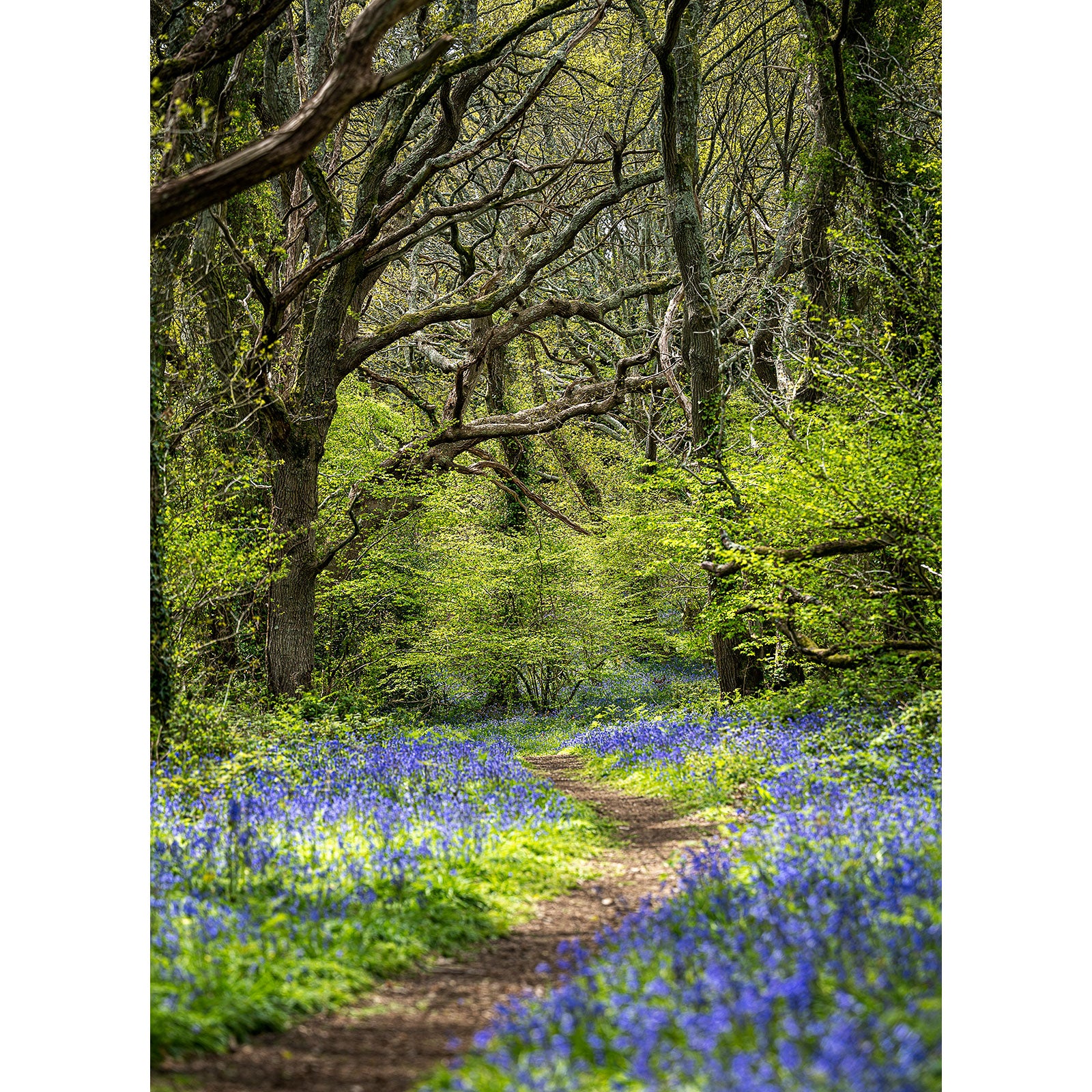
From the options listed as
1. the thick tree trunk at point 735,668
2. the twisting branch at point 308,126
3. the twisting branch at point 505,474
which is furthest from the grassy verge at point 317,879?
the twisting branch at point 505,474

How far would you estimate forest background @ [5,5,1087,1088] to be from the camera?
398 cm

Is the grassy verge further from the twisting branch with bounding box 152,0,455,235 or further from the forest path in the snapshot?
the twisting branch with bounding box 152,0,455,235

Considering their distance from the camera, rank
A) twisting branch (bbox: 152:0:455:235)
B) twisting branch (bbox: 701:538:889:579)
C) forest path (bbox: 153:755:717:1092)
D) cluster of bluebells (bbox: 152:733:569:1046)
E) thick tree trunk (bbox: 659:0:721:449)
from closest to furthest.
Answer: forest path (bbox: 153:755:717:1092) < cluster of bluebells (bbox: 152:733:569:1046) < twisting branch (bbox: 152:0:455:235) < twisting branch (bbox: 701:538:889:579) < thick tree trunk (bbox: 659:0:721:449)

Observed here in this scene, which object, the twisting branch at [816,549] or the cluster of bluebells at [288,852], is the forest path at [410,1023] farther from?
the twisting branch at [816,549]

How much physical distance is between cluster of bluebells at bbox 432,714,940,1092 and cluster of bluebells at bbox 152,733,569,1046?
1.02m

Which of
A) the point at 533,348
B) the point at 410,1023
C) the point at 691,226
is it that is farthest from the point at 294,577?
the point at 533,348

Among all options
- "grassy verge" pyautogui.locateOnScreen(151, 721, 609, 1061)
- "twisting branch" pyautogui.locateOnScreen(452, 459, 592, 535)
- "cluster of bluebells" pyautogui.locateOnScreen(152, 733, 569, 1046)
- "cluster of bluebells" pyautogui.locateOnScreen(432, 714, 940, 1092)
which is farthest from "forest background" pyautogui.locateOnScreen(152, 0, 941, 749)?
"cluster of bluebells" pyautogui.locateOnScreen(432, 714, 940, 1092)
